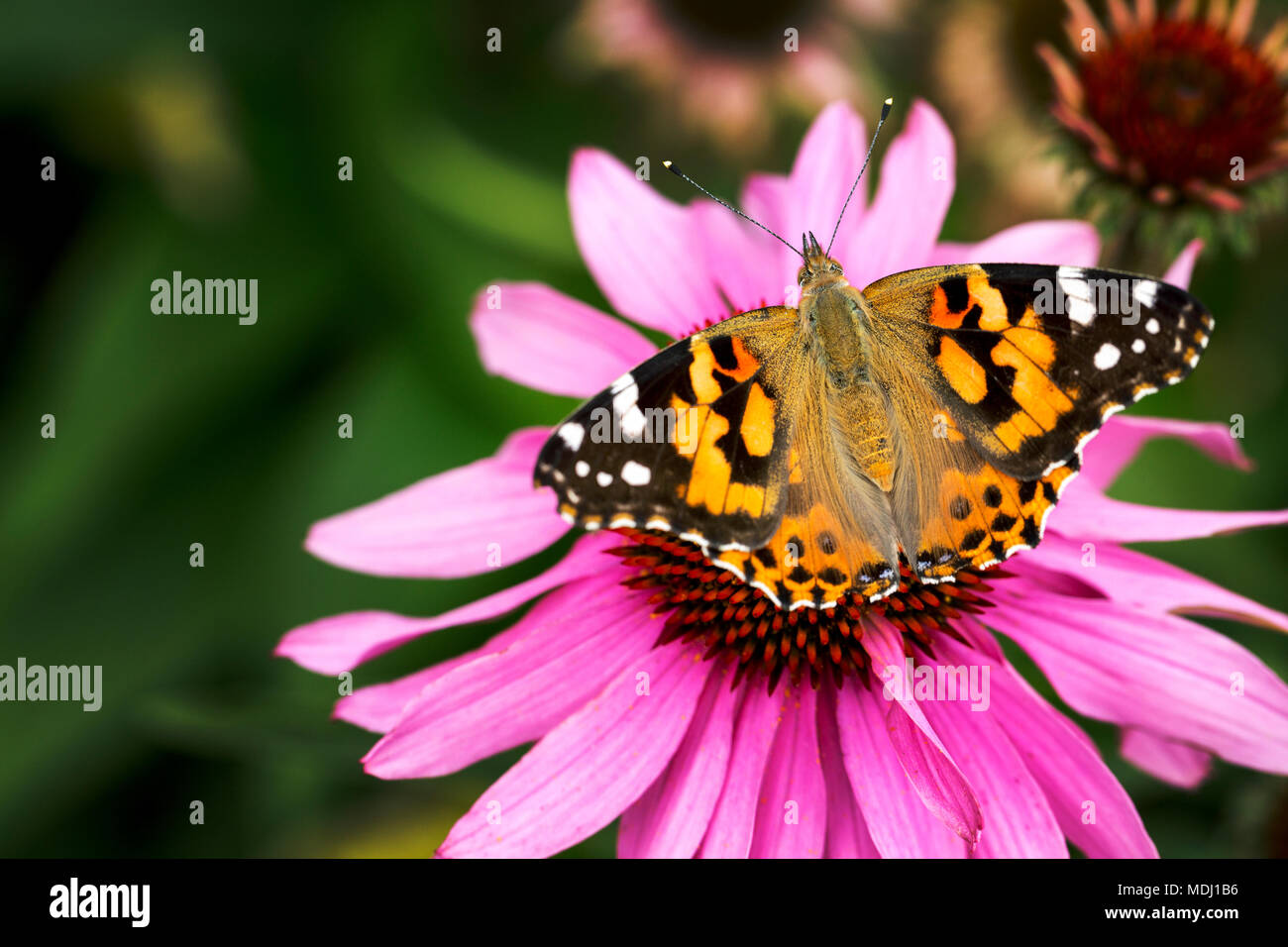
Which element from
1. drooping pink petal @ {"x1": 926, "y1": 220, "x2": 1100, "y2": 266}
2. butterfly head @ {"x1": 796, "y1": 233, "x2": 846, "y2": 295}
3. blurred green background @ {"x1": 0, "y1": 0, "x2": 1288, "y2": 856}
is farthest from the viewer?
blurred green background @ {"x1": 0, "y1": 0, "x2": 1288, "y2": 856}

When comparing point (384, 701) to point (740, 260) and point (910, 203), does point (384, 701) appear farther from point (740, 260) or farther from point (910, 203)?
point (910, 203)

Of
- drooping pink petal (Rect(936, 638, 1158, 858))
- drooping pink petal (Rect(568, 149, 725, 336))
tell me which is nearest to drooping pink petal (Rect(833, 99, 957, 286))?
drooping pink petal (Rect(568, 149, 725, 336))

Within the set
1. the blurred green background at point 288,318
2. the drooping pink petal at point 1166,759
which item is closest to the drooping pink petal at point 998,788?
the drooping pink petal at point 1166,759

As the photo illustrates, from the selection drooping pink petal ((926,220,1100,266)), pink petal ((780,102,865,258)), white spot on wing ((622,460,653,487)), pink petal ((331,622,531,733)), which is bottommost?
pink petal ((331,622,531,733))

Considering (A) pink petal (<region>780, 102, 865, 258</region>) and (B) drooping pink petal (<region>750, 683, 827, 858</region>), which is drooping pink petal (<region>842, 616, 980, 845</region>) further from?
(A) pink petal (<region>780, 102, 865, 258</region>)

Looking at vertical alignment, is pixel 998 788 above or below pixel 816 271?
below

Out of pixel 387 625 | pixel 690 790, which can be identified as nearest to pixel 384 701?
pixel 387 625
